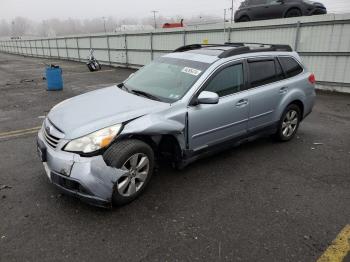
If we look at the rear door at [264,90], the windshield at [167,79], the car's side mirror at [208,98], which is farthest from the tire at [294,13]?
the car's side mirror at [208,98]

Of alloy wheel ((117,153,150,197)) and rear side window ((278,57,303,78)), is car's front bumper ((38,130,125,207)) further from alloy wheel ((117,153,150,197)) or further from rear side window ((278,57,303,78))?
rear side window ((278,57,303,78))

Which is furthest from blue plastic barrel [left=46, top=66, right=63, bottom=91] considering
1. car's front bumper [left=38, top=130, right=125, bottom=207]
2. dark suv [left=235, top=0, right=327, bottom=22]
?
car's front bumper [left=38, top=130, right=125, bottom=207]

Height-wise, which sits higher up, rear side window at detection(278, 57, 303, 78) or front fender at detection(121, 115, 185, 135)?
rear side window at detection(278, 57, 303, 78)

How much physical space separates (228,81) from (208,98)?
27.6 inches

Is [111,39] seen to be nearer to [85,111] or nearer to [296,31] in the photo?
[296,31]

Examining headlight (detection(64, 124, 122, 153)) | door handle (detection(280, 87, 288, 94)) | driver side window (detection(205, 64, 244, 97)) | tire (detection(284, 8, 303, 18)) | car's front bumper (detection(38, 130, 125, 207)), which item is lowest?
car's front bumper (detection(38, 130, 125, 207))

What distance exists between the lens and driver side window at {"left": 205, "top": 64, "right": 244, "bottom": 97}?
13.8 ft

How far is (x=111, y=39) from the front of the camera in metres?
21.0

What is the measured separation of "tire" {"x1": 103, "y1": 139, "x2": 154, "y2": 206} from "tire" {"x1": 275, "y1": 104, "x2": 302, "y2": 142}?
2.72 meters

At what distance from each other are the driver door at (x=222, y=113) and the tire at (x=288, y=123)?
3.32 feet

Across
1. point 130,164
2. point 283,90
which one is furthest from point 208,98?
point 283,90

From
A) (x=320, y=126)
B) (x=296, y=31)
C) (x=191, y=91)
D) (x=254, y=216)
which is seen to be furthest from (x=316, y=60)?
(x=254, y=216)

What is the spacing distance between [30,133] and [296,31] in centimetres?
903

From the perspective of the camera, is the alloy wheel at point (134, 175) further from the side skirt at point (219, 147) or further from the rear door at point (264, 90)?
the rear door at point (264, 90)
